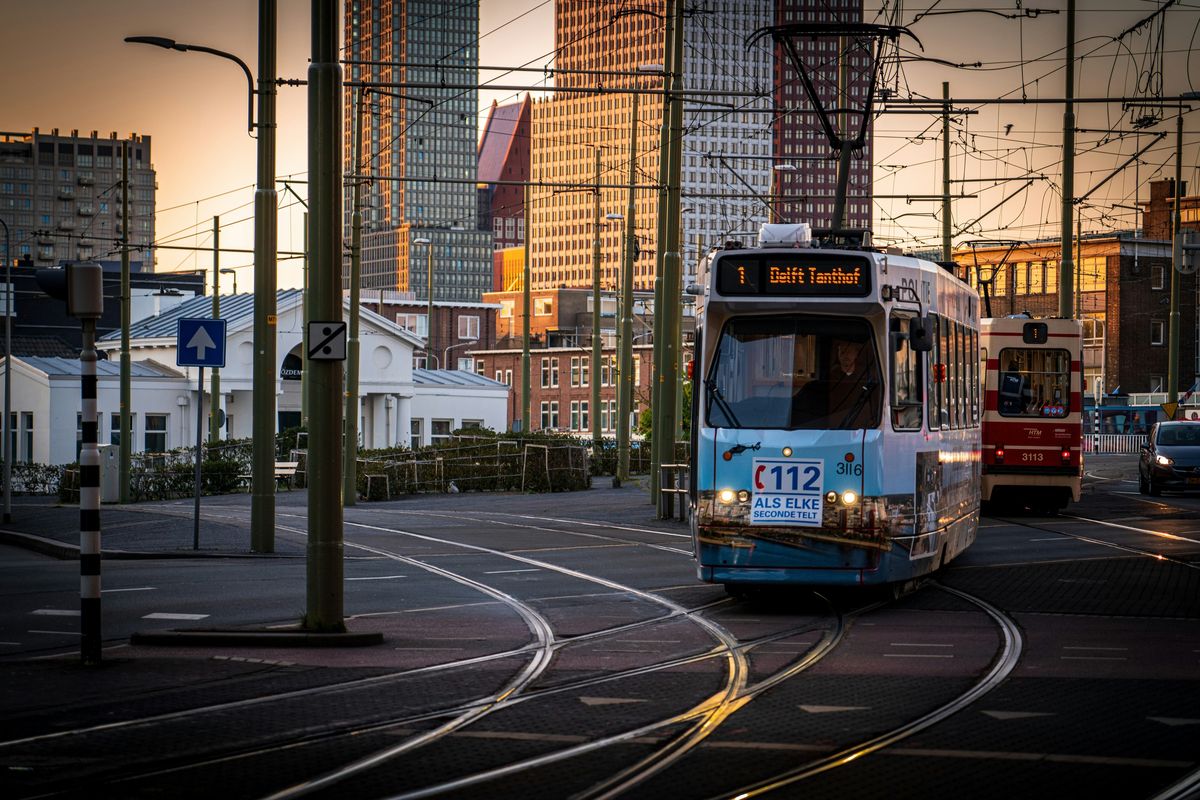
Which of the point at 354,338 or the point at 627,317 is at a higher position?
the point at 627,317

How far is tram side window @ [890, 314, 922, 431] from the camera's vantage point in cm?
1625

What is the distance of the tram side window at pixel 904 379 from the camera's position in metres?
16.2

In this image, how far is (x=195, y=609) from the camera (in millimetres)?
16453

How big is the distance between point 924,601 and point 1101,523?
575 inches

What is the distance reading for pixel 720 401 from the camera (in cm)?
1642

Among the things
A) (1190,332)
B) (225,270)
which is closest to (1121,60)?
(225,270)

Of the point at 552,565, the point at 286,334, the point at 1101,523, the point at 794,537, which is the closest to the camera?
the point at 794,537

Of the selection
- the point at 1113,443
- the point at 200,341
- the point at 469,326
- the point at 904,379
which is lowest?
the point at 1113,443

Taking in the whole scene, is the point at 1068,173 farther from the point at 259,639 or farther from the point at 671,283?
the point at 259,639

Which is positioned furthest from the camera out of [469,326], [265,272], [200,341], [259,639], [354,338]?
[469,326]

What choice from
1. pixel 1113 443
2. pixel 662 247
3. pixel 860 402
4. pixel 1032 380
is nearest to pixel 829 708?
pixel 860 402

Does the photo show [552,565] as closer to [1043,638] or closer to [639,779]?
[1043,638]

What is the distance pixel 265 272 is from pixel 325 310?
31.4ft

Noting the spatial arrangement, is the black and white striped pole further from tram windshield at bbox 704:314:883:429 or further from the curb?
tram windshield at bbox 704:314:883:429
